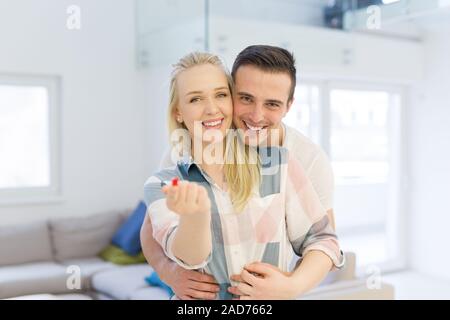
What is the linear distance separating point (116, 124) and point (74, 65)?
22 cm

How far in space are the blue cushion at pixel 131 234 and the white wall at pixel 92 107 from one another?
4.6 inches

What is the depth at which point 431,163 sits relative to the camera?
1.77 metres

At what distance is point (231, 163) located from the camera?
522 millimetres

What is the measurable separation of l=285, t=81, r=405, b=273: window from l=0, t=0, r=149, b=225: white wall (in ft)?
1.73

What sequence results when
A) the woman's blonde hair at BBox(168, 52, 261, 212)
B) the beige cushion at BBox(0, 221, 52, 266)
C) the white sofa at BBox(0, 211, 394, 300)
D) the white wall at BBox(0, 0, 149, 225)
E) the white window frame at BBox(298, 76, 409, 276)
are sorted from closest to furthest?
the woman's blonde hair at BBox(168, 52, 261, 212) < the white sofa at BBox(0, 211, 394, 300) < the white wall at BBox(0, 0, 149, 225) < the beige cushion at BBox(0, 221, 52, 266) < the white window frame at BBox(298, 76, 409, 276)

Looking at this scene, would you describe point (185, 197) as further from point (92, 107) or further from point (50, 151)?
point (92, 107)

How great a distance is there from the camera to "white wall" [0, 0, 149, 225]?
1650 millimetres

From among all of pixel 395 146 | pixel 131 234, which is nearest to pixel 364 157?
pixel 395 146

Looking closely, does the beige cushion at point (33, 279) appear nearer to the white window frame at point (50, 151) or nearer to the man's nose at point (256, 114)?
the white window frame at point (50, 151)

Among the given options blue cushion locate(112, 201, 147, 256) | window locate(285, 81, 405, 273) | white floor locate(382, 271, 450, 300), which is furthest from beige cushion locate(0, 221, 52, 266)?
white floor locate(382, 271, 450, 300)

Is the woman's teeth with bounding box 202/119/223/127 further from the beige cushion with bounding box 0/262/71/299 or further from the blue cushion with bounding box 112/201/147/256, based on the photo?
the blue cushion with bounding box 112/201/147/256

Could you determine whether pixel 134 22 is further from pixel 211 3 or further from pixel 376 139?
pixel 376 139

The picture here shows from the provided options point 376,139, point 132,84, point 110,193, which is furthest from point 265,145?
point 376,139

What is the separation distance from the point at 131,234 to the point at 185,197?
1623 millimetres
